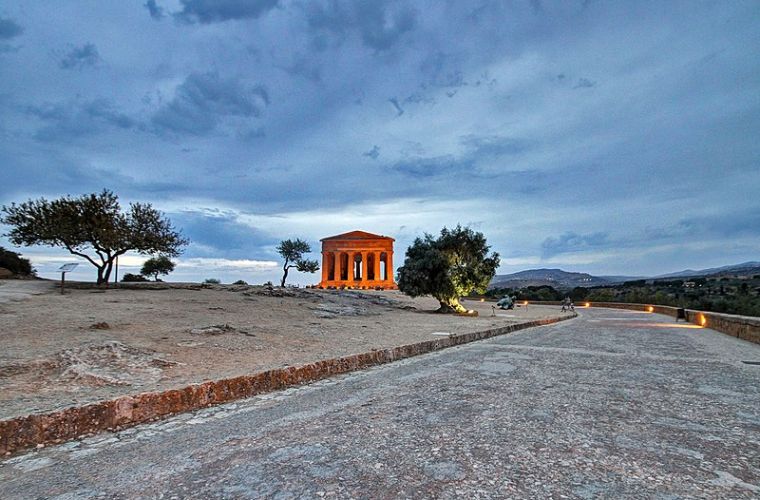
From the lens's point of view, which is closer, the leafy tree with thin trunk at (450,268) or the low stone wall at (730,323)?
the low stone wall at (730,323)

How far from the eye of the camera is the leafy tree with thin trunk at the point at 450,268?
2398 centimetres

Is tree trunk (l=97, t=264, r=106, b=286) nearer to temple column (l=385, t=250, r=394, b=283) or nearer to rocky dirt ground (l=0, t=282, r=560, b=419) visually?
rocky dirt ground (l=0, t=282, r=560, b=419)

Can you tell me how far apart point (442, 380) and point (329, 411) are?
1932mm

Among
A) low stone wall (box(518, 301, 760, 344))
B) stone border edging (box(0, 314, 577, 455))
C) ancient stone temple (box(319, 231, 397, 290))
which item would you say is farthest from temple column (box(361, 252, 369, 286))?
stone border edging (box(0, 314, 577, 455))

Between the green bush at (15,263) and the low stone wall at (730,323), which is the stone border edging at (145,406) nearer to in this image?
the low stone wall at (730,323)

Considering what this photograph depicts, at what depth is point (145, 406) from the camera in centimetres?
418

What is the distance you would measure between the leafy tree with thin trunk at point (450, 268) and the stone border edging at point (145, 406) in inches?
686

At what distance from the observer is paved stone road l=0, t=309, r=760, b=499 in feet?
7.95

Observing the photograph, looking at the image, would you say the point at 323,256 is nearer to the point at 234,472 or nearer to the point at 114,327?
the point at 114,327

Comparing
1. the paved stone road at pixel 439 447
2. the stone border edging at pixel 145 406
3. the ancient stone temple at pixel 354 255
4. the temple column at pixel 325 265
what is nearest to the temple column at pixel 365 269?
the ancient stone temple at pixel 354 255

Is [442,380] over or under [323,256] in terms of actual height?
under

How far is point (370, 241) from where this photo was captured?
66812 mm

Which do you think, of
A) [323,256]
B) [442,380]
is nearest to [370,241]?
[323,256]

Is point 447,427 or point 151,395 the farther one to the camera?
point 151,395
